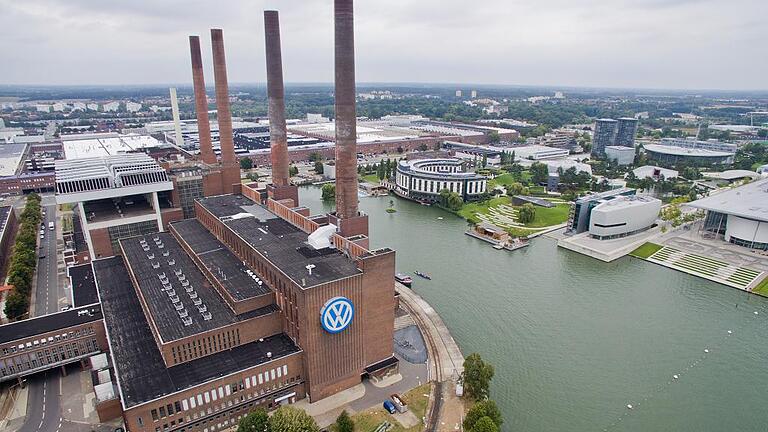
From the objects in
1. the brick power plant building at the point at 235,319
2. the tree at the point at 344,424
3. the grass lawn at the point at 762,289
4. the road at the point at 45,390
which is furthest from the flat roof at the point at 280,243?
the grass lawn at the point at 762,289

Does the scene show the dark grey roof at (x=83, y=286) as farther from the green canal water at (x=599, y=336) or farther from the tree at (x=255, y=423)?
the green canal water at (x=599, y=336)

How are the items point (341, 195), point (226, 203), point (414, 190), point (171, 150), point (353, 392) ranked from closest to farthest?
point (353, 392)
point (341, 195)
point (226, 203)
point (414, 190)
point (171, 150)

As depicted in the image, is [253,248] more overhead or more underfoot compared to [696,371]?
more overhead

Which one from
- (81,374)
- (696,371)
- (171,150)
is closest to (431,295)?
(696,371)

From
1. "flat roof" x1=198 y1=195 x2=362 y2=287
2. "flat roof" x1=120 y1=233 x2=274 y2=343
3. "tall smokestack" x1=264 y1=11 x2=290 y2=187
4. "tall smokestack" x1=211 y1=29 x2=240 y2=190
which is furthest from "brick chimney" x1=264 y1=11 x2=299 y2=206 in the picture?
"flat roof" x1=120 y1=233 x2=274 y2=343

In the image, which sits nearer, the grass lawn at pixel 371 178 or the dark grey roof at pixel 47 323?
the dark grey roof at pixel 47 323

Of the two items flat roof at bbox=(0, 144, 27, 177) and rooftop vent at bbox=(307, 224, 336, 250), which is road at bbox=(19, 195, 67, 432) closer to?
rooftop vent at bbox=(307, 224, 336, 250)

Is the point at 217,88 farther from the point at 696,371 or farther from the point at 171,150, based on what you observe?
the point at 696,371
